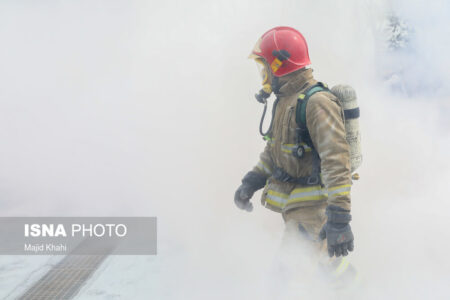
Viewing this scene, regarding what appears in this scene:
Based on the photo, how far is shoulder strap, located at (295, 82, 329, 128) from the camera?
2.31m

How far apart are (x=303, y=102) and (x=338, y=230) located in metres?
0.66

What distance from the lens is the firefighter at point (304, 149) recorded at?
2.19m

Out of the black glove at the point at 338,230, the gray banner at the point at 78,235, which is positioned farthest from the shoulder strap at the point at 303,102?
the gray banner at the point at 78,235

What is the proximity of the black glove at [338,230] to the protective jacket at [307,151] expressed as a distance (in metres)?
0.03

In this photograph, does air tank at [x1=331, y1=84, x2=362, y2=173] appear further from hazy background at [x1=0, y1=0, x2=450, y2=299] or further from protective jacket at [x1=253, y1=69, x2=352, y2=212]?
hazy background at [x1=0, y1=0, x2=450, y2=299]

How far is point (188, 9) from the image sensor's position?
20.1ft

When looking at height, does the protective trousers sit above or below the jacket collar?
below

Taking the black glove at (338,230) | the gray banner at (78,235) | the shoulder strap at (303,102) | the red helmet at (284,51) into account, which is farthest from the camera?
the gray banner at (78,235)

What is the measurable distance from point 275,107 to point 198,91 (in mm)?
3462

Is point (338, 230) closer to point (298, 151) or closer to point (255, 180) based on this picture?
point (298, 151)

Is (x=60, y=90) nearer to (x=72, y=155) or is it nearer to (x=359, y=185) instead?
(x=72, y=155)

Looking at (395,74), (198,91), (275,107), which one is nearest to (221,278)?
(275,107)

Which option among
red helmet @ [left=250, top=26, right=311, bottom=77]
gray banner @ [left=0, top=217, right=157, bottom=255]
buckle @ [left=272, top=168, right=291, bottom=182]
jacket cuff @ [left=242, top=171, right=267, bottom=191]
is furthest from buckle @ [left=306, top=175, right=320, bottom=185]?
gray banner @ [left=0, top=217, right=157, bottom=255]

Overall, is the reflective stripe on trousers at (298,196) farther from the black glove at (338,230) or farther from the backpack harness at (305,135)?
the black glove at (338,230)
